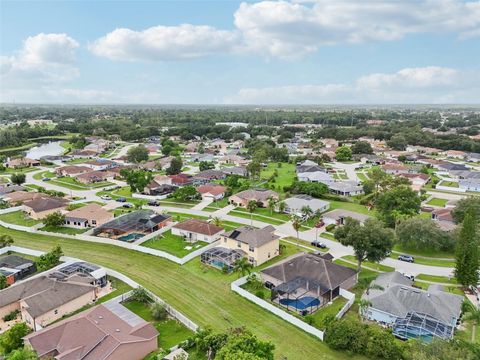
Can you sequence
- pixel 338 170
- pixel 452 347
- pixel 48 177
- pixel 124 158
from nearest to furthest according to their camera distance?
pixel 452 347
pixel 48 177
pixel 338 170
pixel 124 158

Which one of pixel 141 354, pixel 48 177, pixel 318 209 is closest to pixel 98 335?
pixel 141 354

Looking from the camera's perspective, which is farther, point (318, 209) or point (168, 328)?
point (318, 209)

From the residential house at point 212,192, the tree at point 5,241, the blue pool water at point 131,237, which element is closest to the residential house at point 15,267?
the tree at point 5,241

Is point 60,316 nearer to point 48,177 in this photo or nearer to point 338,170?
point 48,177

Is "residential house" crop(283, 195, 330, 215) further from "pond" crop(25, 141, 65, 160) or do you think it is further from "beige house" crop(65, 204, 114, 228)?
"pond" crop(25, 141, 65, 160)

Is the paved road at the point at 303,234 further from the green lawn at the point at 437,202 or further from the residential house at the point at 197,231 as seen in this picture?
the green lawn at the point at 437,202

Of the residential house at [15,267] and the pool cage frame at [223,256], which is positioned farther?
the pool cage frame at [223,256]
